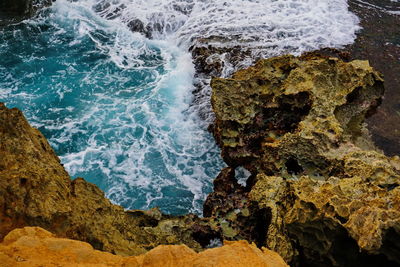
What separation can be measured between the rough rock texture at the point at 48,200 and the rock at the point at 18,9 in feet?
38.5

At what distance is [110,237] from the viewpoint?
4.47 meters

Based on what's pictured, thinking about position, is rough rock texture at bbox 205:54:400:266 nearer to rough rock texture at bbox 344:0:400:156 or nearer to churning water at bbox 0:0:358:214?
rough rock texture at bbox 344:0:400:156

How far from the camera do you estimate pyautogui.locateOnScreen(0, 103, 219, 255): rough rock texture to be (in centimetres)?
369

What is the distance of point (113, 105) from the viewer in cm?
1096

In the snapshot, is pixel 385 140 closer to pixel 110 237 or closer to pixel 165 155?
pixel 165 155

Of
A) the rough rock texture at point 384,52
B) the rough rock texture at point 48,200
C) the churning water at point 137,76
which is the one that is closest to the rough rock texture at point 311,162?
the rough rock texture at point 384,52

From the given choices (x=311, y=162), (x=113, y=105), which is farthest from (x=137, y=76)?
(x=311, y=162)

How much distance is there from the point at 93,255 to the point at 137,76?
957cm

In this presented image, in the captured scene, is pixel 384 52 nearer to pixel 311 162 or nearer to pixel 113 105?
pixel 311 162

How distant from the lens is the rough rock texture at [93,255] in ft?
9.66

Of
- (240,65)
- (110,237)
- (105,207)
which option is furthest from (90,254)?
(240,65)

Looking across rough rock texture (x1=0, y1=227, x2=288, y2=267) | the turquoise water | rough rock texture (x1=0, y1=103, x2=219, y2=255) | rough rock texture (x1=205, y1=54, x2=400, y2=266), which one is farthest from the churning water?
rough rock texture (x1=0, y1=227, x2=288, y2=267)

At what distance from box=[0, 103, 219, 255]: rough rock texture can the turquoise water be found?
11.4ft

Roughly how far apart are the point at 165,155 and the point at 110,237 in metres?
5.19
